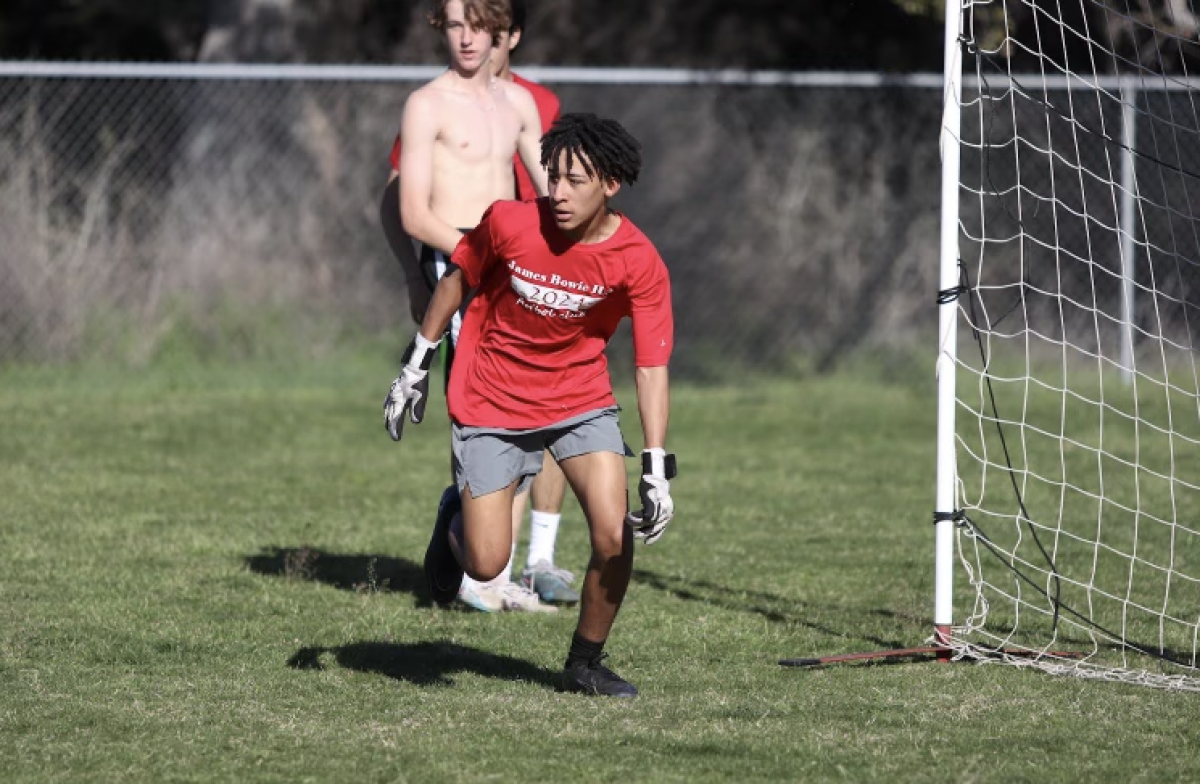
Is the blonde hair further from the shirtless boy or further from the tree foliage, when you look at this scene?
the tree foliage

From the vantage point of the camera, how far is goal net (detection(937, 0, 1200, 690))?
240 inches

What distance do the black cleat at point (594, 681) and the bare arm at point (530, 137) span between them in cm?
221

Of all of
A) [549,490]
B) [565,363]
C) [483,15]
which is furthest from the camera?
[549,490]

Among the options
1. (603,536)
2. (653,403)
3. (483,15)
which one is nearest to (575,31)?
(483,15)

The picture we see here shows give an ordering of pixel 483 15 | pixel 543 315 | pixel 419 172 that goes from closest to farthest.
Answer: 1. pixel 543 315
2. pixel 483 15
3. pixel 419 172

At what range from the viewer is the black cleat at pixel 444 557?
18.6ft

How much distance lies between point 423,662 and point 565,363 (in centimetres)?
117

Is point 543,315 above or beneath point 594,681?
above

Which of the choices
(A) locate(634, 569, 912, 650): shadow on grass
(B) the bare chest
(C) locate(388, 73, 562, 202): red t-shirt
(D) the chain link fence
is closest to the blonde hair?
(B) the bare chest

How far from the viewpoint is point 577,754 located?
177 inches

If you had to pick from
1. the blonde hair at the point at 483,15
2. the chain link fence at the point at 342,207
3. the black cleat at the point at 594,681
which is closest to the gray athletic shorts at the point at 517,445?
the black cleat at the point at 594,681

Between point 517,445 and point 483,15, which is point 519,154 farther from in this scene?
point 517,445

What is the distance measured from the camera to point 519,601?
257 inches

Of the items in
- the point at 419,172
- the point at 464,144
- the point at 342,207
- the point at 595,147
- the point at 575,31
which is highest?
the point at 575,31
